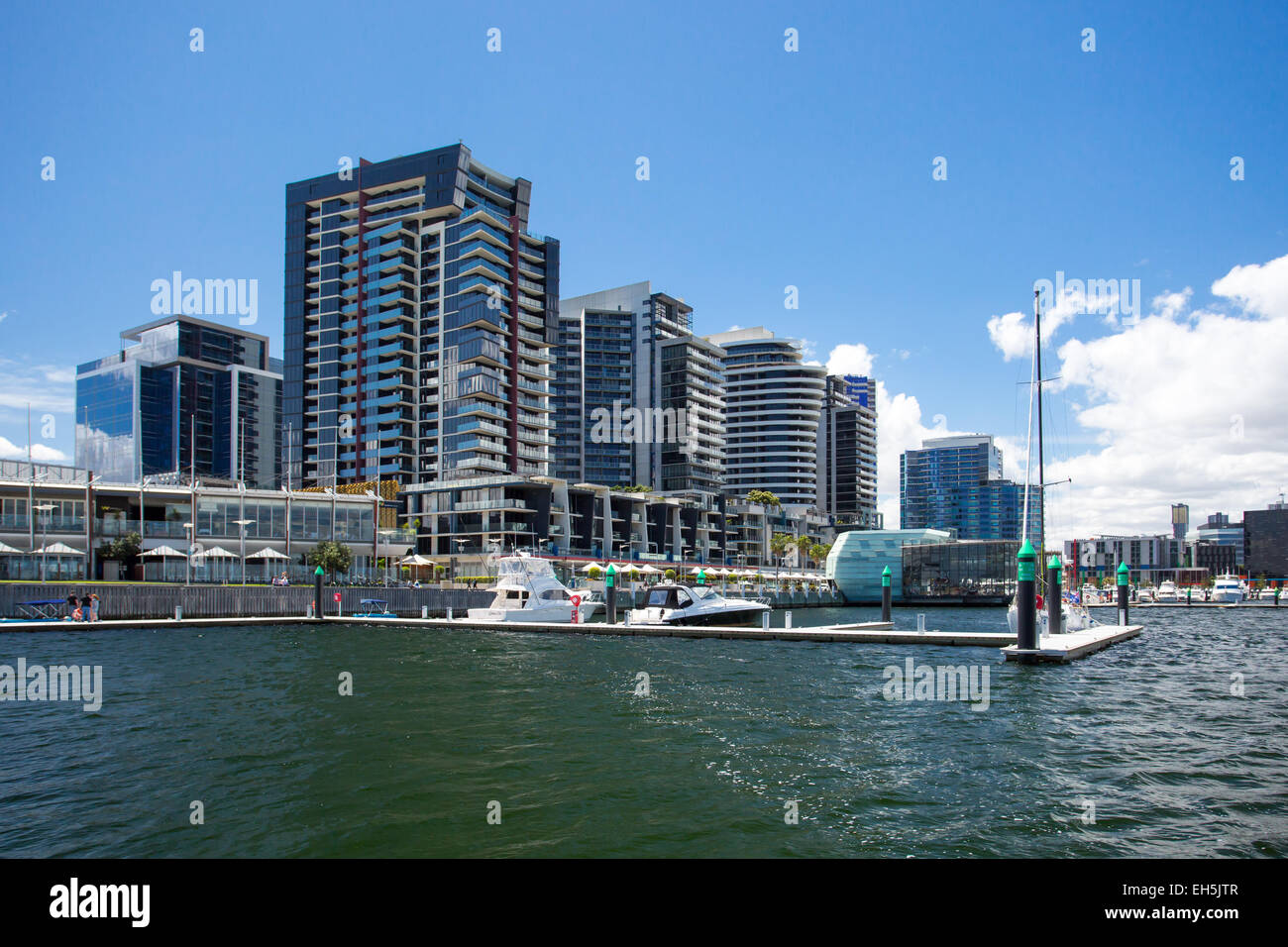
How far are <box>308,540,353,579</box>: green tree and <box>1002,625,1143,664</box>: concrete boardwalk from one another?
5633 centimetres

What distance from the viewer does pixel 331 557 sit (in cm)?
7125

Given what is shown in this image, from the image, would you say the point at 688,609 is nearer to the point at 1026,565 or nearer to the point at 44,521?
the point at 1026,565

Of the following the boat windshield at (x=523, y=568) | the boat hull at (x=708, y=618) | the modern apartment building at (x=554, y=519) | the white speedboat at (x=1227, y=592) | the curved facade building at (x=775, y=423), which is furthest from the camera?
the curved facade building at (x=775, y=423)

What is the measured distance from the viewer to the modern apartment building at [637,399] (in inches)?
6767

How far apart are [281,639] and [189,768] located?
91.2ft

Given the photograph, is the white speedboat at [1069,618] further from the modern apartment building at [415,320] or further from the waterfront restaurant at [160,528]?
the modern apartment building at [415,320]

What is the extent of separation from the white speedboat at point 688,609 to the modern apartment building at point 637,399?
114 metres

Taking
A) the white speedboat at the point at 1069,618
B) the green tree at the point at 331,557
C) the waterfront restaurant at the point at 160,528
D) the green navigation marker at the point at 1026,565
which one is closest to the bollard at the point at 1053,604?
the white speedboat at the point at 1069,618

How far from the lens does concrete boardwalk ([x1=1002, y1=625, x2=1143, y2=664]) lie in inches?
1217

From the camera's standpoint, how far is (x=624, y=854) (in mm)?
11070

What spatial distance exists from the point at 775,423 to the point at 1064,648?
161736mm

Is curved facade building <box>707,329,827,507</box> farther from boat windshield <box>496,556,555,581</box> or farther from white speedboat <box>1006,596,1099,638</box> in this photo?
white speedboat <box>1006,596,1099,638</box>

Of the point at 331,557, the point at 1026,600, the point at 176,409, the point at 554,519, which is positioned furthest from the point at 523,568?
the point at 176,409
